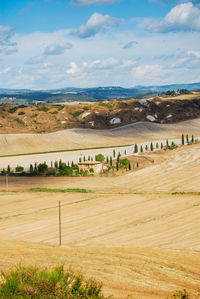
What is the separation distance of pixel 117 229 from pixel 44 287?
68.3 ft

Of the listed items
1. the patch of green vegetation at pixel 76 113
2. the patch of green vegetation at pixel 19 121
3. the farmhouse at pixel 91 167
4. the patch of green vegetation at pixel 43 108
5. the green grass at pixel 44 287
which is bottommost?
the farmhouse at pixel 91 167

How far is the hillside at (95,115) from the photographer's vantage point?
525 feet

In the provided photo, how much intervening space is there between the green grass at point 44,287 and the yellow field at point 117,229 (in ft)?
6.33

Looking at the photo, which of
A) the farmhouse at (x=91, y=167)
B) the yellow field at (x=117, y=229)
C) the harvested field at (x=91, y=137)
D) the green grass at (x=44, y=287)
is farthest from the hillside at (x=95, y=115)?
the green grass at (x=44, y=287)

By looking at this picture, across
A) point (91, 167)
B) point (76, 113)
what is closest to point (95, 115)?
point (76, 113)

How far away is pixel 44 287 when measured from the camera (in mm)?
14281

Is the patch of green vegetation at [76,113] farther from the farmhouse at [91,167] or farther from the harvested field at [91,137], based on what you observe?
the farmhouse at [91,167]

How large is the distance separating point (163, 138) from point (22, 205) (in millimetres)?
96708

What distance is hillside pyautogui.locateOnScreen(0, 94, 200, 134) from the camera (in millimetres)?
159875

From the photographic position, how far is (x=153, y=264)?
71.4ft

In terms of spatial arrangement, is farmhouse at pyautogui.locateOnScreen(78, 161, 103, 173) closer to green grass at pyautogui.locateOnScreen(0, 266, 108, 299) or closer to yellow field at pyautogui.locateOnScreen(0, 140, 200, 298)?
yellow field at pyautogui.locateOnScreen(0, 140, 200, 298)

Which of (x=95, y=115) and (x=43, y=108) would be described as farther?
(x=43, y=108)

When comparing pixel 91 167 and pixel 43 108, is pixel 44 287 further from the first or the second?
pixel 43 108

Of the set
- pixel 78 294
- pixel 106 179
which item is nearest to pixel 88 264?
pixel 78 294
